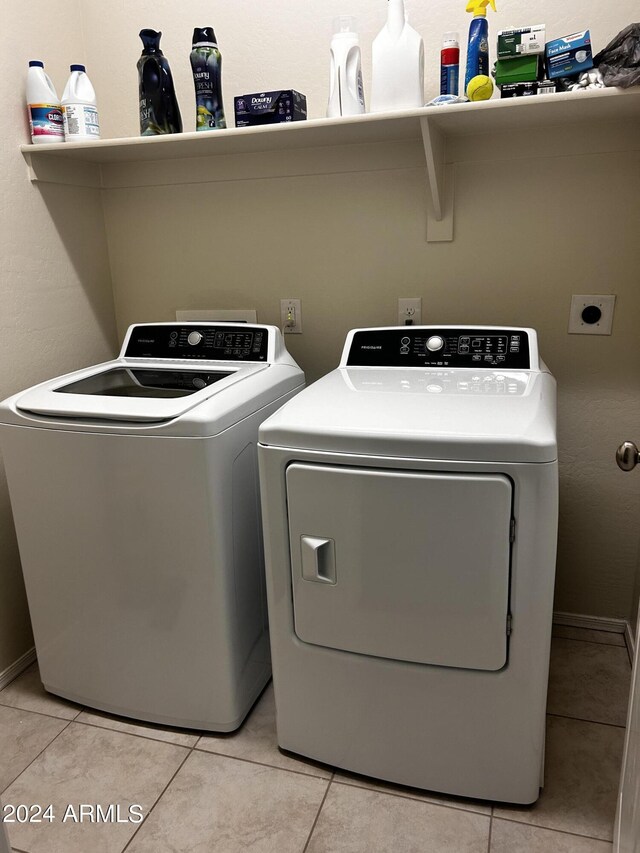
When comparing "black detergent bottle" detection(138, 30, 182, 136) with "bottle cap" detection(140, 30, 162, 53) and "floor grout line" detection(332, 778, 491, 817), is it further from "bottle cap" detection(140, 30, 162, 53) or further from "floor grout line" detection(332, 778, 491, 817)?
"floor grout line" detection(332, 778, 491, 817)

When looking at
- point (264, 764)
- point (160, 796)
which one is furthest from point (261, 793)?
Answer: point (160, 796)

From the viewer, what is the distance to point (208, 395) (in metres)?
1.57

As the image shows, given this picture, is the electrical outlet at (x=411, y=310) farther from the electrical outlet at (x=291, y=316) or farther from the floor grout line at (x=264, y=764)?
the floor grout line at (x=264, y=764)

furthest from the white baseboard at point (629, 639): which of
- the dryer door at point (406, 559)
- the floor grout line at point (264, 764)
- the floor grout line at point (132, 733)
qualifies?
the floor grout line at point (132, 733)

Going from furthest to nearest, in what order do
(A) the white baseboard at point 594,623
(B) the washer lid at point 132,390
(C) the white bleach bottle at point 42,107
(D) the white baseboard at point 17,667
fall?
(A) the white baseboard at point 594,623 → (D) the white baseboard at point 17,667 → (C) the white bleach bottle at point 42,107 → (B) the washer lid at point 132,390

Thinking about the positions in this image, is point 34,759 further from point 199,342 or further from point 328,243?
point 328,243

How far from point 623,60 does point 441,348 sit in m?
0.79

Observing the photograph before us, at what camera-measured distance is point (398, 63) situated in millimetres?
1648

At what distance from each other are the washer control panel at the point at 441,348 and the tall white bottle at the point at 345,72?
60 cm

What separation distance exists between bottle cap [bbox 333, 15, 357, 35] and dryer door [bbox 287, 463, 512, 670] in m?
1.19

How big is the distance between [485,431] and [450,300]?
0.87 meters

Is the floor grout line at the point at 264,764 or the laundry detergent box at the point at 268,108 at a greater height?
the laundry detergent box at the point at 268,108

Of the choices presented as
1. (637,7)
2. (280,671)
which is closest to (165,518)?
(280,671)

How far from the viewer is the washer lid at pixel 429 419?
1.24 metres
